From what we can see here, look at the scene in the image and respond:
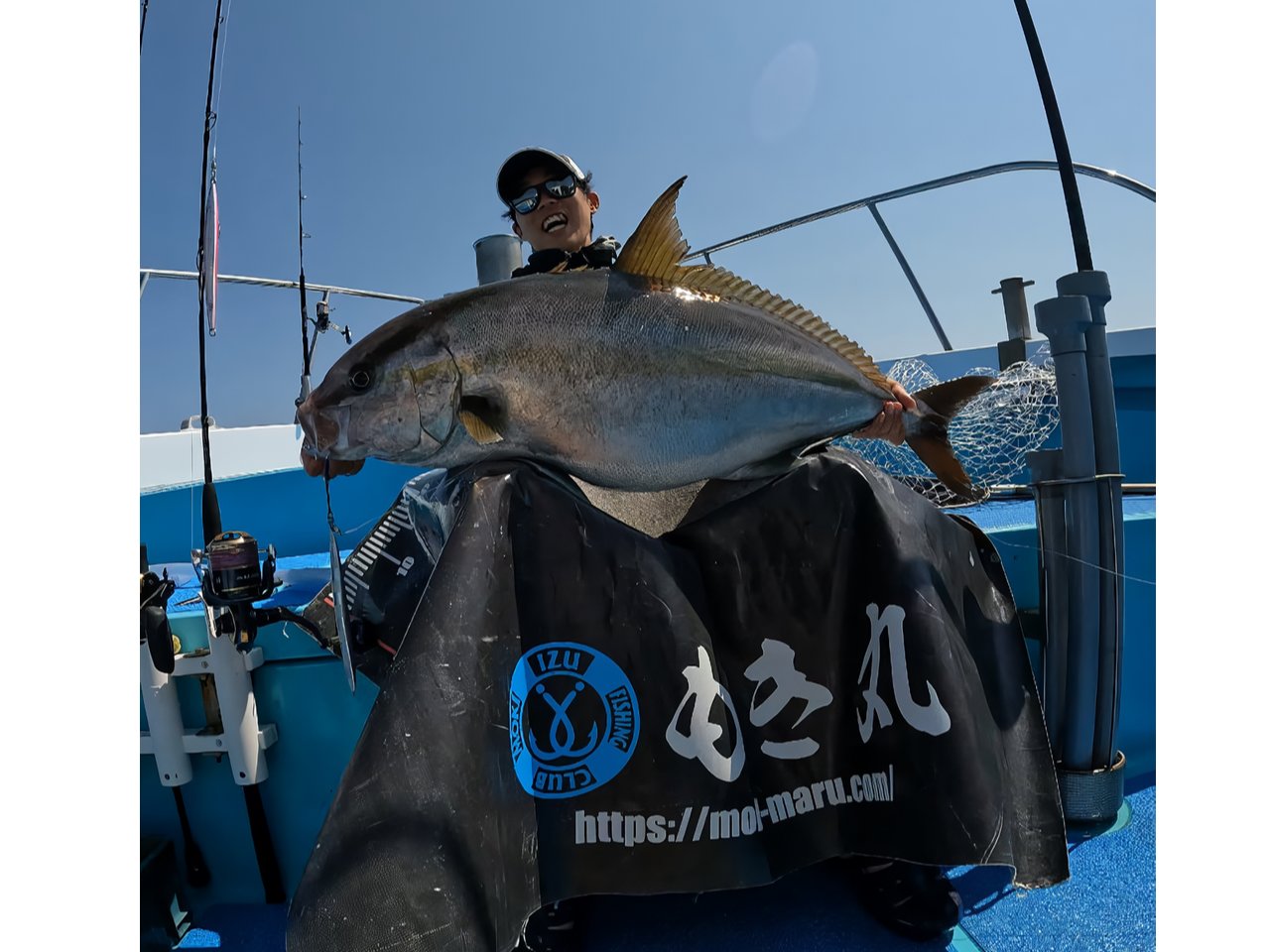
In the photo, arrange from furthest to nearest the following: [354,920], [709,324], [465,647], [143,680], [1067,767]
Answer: [1067,767] < [143,680] < [709,324] < [465,647] < [354,920]

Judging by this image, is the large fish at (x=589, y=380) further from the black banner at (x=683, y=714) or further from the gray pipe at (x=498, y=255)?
the gray pipe at (x=498, y=255)

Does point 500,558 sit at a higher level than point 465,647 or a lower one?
higher

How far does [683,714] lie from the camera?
1355 millimetres

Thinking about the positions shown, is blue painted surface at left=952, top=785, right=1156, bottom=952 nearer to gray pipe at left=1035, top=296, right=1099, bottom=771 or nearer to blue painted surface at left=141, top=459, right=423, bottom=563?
gray pipe at left=1035, top=296, right=1099, bottom=771

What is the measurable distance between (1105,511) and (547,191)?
197 centimetres

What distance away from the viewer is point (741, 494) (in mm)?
1592

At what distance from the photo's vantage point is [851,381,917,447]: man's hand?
5.63ft

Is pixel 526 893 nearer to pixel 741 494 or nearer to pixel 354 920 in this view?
pixel 354 920

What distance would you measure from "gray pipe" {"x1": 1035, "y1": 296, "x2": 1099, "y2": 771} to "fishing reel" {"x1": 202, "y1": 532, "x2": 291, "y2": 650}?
2187 mm

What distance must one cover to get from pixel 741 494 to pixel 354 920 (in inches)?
42.8

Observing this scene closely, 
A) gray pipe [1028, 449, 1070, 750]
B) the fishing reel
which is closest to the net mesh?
gray pipe [1028, 449, 1070, 750]

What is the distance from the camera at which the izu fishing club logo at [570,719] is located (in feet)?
4.08

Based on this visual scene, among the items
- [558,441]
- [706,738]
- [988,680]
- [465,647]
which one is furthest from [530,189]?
[988,680]

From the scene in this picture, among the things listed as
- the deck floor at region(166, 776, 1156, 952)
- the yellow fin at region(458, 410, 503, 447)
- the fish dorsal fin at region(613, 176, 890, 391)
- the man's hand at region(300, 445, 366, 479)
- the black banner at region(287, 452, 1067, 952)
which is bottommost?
the deck floor at region(166, 776, 1156, 952)
